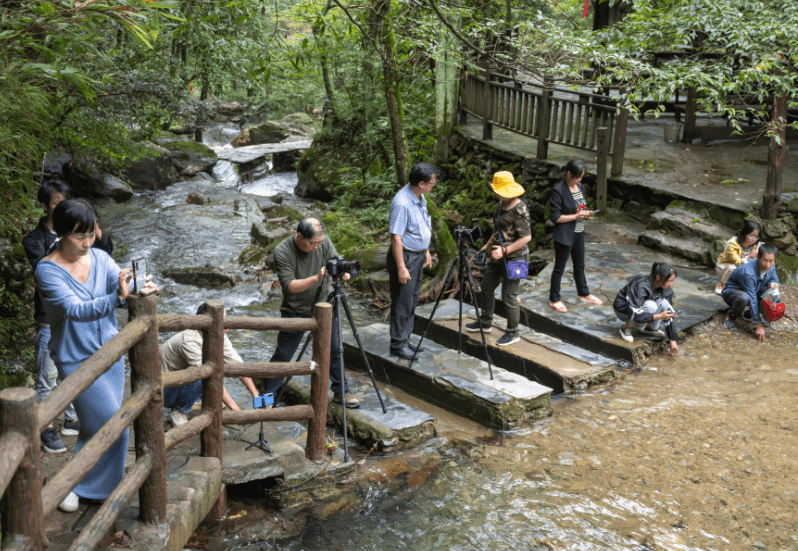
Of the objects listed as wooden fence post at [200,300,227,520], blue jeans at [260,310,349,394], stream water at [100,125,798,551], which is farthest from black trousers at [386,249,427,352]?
wooden fence post at [200,300,227,520]

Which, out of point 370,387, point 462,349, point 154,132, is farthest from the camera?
point 154,132

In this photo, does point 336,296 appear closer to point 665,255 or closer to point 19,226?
point 19,226

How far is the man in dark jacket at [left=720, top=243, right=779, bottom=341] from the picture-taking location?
7184 millimetres

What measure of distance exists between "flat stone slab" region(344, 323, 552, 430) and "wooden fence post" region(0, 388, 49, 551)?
3.18 meters

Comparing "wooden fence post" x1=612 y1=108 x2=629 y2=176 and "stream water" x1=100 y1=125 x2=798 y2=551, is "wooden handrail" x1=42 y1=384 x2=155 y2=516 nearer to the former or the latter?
"stream water" x1=100 y1=125 x2=798 y2=551

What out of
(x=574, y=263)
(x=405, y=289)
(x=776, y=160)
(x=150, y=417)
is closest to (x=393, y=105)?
(x=574, y=263)

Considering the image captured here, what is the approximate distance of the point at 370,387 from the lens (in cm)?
612

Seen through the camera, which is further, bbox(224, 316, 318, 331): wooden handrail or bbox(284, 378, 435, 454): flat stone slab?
bbox(284, 378, 435, 454): flat stone slab

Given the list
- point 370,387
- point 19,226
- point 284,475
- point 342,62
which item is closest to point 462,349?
point 370,387

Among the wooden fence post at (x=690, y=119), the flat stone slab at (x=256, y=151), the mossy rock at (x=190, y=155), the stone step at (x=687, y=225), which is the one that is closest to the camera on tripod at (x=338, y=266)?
the stone step at (x=687, y=225)

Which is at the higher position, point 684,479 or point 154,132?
point 154,132

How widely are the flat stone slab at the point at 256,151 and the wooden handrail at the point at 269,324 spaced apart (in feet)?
55.8

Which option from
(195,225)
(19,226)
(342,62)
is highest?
(342,62)

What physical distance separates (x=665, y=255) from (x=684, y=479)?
508 cm
